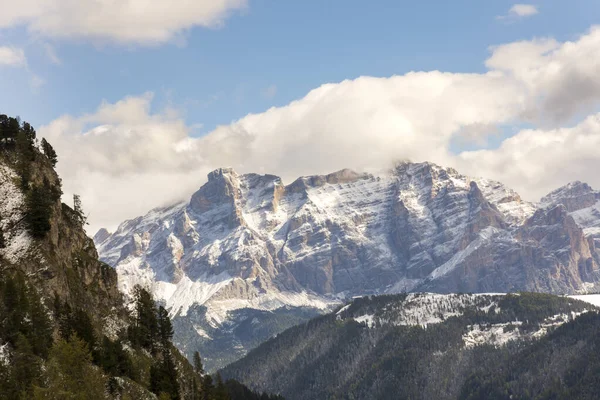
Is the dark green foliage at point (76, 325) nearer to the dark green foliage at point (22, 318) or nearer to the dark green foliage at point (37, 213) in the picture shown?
the dark green foliage at point (22, 318)

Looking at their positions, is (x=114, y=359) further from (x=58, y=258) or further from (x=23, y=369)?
(x=23, y=369)

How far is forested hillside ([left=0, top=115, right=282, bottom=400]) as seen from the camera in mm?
107938

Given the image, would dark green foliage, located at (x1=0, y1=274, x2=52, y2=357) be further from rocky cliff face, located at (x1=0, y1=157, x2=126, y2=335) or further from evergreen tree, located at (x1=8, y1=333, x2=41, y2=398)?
rocky cliff face, located at (x1=0, y1=157, x2=126, y2=335)

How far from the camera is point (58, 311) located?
5310 inches

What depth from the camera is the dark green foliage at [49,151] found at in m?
177

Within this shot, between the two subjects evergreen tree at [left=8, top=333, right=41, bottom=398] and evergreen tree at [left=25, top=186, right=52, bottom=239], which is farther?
evergreen tree at [left=25, top=186, right=52, bottom=239]

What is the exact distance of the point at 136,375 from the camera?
145m

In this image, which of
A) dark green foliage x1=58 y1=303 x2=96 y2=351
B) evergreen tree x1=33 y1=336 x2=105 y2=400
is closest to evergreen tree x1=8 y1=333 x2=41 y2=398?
evergreen tree x1=33 y1=336 x2=105 y2=400

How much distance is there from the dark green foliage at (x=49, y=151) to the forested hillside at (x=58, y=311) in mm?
213

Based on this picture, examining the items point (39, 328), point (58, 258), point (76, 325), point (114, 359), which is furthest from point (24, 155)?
point (39, 328)

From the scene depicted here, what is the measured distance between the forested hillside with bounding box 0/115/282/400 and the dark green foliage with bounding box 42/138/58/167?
0.70 feet

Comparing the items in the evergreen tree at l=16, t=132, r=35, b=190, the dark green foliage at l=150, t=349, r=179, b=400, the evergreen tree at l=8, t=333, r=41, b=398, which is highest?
the evergreen tree at l=16, t=132, r=35, b=190

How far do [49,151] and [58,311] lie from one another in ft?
177

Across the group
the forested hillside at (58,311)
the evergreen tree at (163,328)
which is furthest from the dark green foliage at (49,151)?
the evergreen tree at (163,328)
